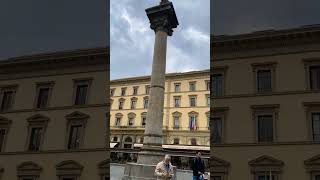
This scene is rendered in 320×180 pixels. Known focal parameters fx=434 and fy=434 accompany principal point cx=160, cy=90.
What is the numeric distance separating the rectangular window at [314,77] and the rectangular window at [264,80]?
0.87 m

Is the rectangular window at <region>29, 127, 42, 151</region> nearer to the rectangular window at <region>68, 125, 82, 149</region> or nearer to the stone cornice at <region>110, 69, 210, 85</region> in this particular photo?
the rectangular window at <region>68, 125, 82, 149</region>

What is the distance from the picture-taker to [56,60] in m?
7.58

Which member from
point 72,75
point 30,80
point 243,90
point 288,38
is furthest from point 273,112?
point 30,80

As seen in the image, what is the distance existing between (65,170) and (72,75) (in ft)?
5.44

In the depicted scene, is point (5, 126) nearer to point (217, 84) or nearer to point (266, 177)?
point (217, 84)

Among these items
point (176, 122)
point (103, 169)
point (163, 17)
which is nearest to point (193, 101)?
point (176, 122)

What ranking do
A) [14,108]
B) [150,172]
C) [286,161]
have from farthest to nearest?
[150,172] → [14,108] → [286,161]

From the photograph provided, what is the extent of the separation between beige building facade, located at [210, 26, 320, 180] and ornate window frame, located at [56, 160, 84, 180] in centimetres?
225

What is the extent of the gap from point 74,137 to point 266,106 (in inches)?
128

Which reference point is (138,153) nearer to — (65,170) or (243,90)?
(65,170)

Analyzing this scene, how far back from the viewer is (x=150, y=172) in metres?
11.5

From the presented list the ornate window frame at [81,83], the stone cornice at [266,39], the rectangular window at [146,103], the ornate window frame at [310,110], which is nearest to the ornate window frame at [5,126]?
the ornate window frame at [81,83]

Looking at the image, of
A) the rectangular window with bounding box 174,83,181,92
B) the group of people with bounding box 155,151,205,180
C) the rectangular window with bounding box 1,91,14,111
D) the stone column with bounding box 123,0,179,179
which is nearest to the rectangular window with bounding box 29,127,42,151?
the rectangular window with bounding box 1,91,14,111

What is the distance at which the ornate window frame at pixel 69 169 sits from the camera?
7.18 metres
